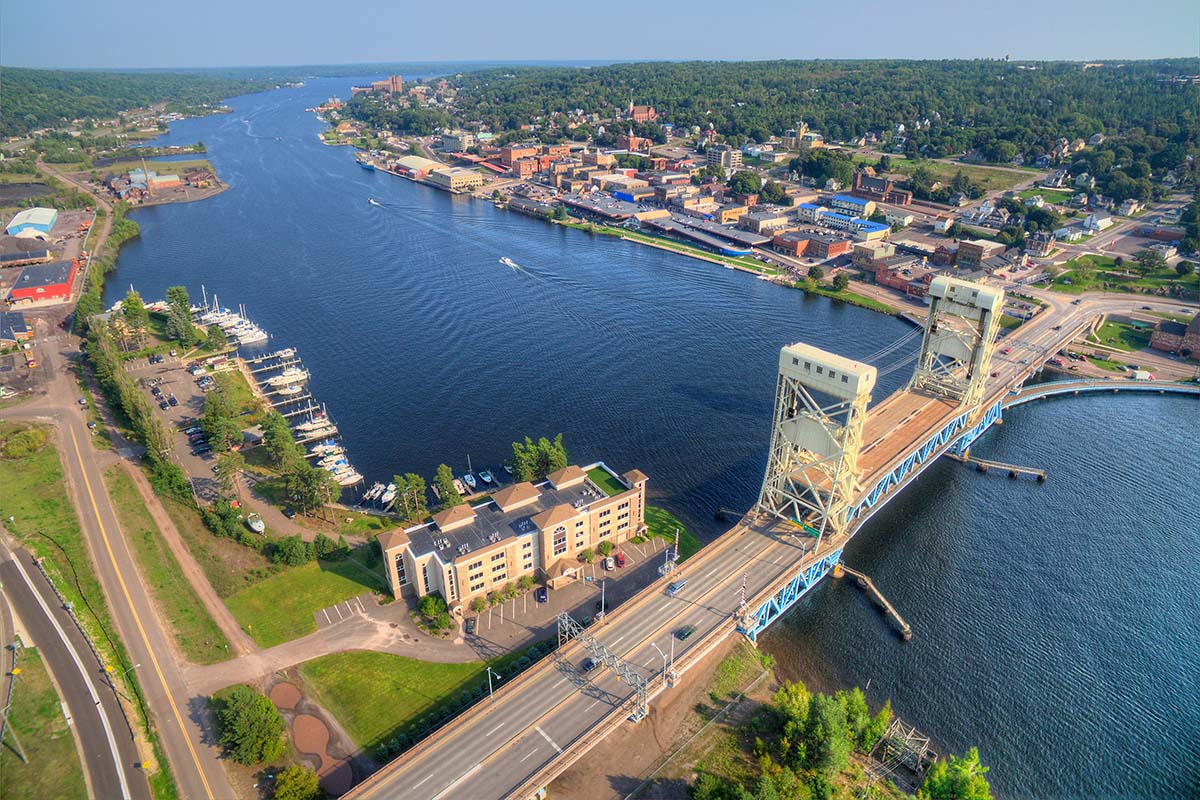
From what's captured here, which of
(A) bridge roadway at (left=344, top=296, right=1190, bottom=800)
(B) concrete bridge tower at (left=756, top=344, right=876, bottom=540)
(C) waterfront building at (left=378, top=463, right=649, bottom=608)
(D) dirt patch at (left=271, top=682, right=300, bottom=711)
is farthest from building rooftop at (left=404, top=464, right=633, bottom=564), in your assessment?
(B) concrete bridge tower at (left=756, top=344, right=876, bottom=540)

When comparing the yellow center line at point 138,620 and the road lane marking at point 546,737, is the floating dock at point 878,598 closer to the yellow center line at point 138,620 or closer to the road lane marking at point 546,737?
the road lane marking at point 546,737

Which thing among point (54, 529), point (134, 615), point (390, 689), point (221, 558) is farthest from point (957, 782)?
point (54, 529)

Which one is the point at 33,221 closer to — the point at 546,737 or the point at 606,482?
the point at 606,482

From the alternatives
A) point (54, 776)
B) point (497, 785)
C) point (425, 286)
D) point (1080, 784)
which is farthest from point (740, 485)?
point (425, 286)

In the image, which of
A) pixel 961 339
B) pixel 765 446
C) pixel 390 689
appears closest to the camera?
pixel 390 689

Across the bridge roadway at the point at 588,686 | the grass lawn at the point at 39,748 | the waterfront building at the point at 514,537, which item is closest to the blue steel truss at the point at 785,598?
the bridge roadway at the point at 588,686

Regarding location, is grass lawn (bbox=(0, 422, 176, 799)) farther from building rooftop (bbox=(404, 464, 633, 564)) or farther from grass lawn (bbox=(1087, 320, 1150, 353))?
grass lawn (bbox=(1087, 320, 1150, 353))
